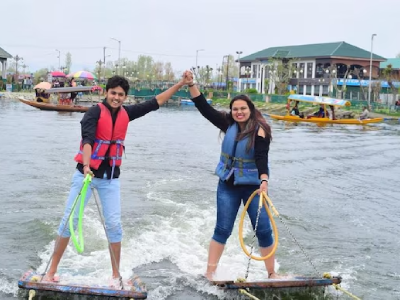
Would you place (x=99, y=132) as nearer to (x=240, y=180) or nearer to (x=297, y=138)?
(x=240, y=180)

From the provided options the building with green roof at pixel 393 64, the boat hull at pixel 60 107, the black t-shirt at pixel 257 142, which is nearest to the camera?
the black t-shirt at pixel 257 142

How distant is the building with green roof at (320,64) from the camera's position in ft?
299

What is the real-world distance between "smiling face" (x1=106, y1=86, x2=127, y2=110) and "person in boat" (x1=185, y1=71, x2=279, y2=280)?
0.87 metres

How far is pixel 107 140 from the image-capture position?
224 inches

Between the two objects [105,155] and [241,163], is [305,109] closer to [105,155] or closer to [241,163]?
[241,163]

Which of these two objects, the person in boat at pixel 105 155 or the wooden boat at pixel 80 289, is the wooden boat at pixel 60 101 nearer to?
the person in boat at pixel 105 155

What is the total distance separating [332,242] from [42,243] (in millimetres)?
4343

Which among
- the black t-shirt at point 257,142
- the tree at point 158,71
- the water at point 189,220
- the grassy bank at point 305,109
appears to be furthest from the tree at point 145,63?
the black t-shirt at point 257,142

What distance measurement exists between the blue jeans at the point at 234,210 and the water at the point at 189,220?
2.35ft

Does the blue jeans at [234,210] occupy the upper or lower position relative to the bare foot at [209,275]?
upper

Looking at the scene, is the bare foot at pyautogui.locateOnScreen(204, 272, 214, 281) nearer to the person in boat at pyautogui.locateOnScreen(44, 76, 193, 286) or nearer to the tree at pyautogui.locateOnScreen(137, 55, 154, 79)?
the person in boat at pyautogui.locateOnScreen(44, 76, 193, 286)

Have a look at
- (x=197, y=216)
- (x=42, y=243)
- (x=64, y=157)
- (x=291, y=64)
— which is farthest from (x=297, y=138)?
(x=291, y=64)

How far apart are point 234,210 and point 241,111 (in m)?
1.07

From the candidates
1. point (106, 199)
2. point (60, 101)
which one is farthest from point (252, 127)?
point (60, 101)
